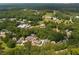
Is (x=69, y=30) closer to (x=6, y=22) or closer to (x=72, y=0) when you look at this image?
(x=72, y=0)

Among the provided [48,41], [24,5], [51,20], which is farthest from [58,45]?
[24,5]

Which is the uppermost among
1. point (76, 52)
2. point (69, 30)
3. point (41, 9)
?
point (41, 9)

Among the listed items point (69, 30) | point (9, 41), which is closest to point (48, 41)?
point (69, 30)

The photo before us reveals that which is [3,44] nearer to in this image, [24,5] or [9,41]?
[9,41]

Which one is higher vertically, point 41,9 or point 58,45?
point 41,9

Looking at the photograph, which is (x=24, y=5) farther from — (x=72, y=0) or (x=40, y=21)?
(x=72, y=0)

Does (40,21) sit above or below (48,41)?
above

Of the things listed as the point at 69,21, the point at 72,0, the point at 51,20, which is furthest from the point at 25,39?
the point at 72,0
